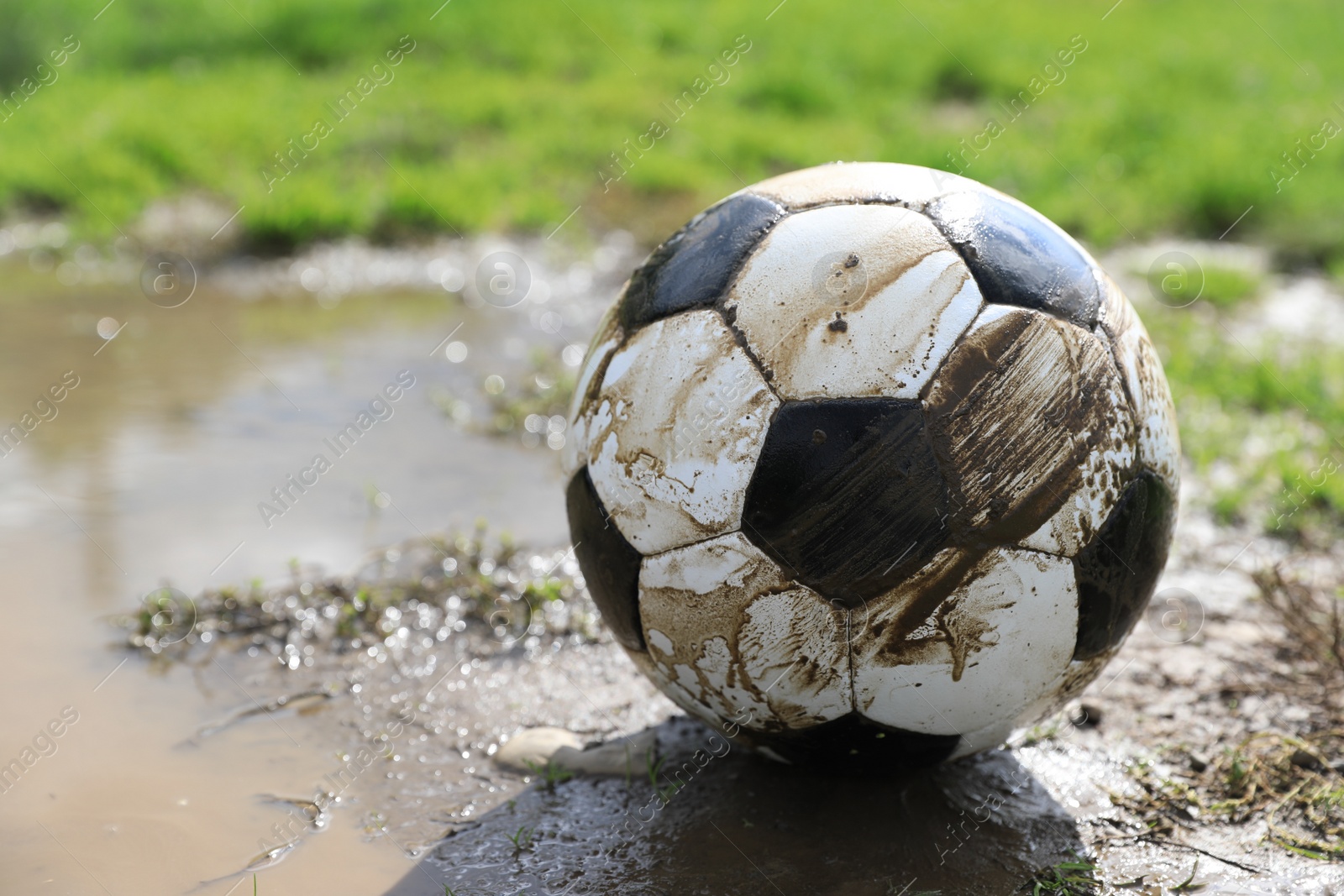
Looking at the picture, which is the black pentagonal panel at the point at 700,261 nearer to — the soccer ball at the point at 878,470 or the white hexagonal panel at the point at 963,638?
the soccer ball at the point at 878,470

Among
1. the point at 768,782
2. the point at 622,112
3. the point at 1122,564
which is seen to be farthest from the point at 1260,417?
the point at 622,112

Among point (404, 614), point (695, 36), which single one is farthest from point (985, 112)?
point (404, 614)

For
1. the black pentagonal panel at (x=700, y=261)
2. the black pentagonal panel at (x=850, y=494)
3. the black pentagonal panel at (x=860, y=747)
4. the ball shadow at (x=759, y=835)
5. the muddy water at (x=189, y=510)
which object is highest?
the black pentagonal panel at (x=700, y=261)

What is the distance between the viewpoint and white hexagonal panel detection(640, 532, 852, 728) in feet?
7.87

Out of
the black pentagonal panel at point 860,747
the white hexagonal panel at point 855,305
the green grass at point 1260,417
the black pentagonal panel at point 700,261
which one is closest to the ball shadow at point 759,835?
the black pentagonal panel at point 860,747

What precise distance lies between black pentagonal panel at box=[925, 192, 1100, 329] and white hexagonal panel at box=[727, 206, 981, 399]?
0.14 ft

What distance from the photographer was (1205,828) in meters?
2.73

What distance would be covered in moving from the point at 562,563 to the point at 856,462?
6.05ft

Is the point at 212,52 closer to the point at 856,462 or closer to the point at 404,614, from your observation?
the point at 404,614

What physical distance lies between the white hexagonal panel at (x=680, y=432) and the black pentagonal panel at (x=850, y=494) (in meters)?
0.06

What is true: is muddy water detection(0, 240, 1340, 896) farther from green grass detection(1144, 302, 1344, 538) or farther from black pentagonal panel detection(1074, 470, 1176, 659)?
black pentagonal panel detection(1074, 470, 1176, 659)

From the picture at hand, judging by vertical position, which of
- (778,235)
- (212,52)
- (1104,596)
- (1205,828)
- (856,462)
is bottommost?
(212,52)

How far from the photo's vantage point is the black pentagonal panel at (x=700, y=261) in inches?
100.0

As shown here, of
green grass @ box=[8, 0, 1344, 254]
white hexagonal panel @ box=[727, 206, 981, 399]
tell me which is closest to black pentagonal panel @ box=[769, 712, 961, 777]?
white hexagonal panel @ box=[727, 206, 981, 399]
